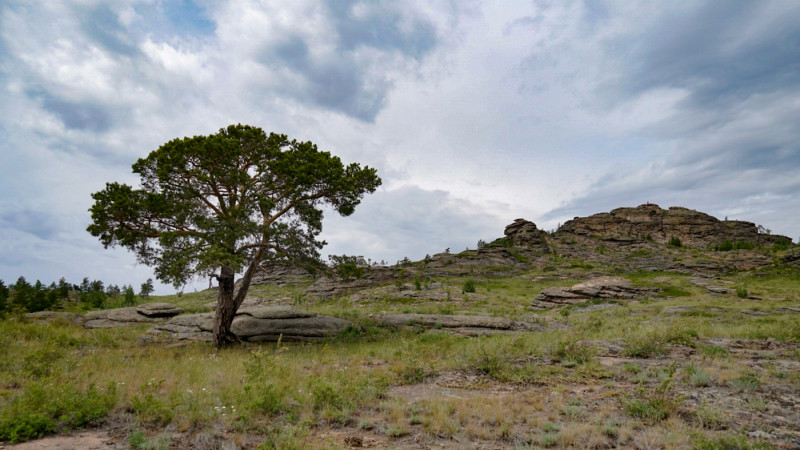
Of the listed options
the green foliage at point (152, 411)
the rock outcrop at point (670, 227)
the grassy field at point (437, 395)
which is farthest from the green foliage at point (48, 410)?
the rock outcrop at point (670, 227)

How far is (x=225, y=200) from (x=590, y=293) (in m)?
36.3

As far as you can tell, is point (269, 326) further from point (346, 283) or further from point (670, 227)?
point (670, 227)

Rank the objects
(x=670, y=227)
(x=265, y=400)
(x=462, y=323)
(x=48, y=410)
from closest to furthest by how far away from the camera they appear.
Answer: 1. (x=48, y=410)
2. (x=265, y=400)
3. (x=462, y=323)
4. (x=670, y=227)

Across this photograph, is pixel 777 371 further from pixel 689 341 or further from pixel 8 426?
pixel 8 426

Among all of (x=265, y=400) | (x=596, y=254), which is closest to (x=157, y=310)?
(x=265, y=400)

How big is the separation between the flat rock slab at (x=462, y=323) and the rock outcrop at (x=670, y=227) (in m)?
79.9

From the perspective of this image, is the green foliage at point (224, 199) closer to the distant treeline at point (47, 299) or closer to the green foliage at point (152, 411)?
the green foliage at point (152, 411)

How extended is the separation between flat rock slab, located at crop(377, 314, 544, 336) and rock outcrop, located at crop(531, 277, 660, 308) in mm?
14322

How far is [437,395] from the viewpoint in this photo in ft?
31.7

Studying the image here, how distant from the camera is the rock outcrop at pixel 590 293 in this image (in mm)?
37894

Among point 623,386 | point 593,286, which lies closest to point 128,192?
point 623,386

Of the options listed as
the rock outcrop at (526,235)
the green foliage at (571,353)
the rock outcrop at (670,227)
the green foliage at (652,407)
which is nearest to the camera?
the green foliage at (652,407)

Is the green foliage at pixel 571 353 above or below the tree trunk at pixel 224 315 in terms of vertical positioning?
below

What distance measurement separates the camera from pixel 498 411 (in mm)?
8039
